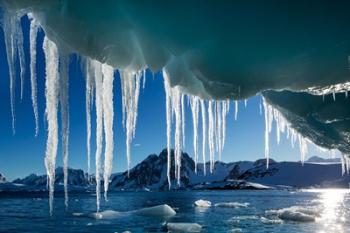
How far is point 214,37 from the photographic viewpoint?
611cm

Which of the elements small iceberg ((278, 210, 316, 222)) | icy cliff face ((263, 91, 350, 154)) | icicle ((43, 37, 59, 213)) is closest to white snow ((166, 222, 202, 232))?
small iceberg ((278, 210, 316, 222))

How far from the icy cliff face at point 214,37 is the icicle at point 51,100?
41 cm

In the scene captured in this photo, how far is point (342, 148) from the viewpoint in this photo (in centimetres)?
1258

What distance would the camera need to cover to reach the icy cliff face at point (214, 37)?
554 centimetres

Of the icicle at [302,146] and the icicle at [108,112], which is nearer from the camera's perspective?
the icicle at [108,112]

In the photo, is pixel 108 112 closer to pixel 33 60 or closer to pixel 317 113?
pixel 33 60

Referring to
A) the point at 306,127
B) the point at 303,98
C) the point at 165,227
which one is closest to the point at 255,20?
the point at 303,98

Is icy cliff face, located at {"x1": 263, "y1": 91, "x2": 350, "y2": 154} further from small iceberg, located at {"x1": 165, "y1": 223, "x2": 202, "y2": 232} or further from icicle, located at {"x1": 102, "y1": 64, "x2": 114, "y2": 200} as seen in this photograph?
small iceberg, located at {"x1": 165, "y1": 223, "x2": 202, "y2": 232}

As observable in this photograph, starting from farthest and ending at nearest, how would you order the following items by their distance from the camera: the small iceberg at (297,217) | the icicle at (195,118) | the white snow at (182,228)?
1. the small iceberg at (297,217)
2. the white snow at (182,228)
3. the icicle at (195,118)

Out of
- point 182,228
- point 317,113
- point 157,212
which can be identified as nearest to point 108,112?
point 317,113

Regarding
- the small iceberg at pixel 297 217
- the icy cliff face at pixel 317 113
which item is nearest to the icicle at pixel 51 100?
the icy cliff face at pixel 317 113

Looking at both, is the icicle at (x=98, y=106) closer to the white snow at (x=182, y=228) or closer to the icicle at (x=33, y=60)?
the icicle at (x=33, y=60)

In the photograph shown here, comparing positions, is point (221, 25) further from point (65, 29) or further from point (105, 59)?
point (65, 29)

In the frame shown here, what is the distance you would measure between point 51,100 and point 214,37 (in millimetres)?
2526
